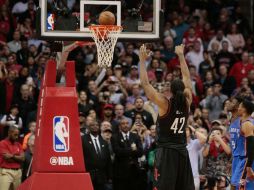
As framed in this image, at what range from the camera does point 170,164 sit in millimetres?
11727

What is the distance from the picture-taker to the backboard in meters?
11.8

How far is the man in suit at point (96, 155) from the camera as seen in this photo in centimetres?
1584

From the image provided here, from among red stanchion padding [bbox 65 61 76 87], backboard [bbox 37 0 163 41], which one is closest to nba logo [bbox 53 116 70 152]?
red stanchion padding [bbox 65 61 76 87]

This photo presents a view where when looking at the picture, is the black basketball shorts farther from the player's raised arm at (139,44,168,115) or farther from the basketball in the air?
the basketball in the air

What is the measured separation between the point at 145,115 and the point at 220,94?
2.56 metres

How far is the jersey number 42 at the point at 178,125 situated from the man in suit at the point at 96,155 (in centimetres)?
436

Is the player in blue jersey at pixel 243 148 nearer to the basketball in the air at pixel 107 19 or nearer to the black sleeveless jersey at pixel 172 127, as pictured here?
the black sleeveless jersey at pixel 172 127

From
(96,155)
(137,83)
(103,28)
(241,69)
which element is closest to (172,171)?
(103,28)

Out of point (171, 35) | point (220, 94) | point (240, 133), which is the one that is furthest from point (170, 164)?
point (171, 35)

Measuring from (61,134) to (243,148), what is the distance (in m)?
2.78

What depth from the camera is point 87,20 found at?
1214cm

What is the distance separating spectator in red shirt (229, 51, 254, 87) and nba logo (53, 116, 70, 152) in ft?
30.2

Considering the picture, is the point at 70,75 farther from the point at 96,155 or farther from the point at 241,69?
the point at 241,69

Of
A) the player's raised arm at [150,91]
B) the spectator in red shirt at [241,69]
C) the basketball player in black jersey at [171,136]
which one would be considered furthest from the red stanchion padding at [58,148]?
the spectator in red shirt at [241,69]
